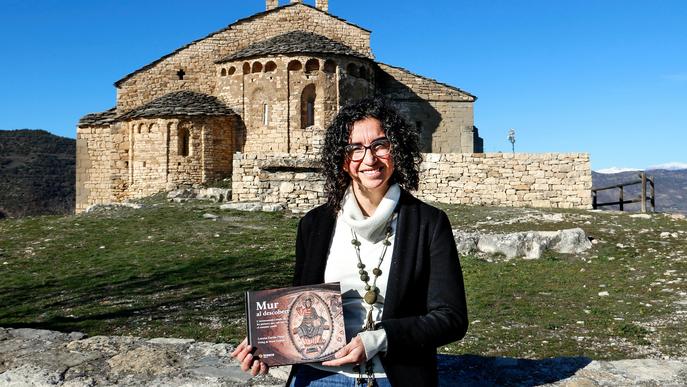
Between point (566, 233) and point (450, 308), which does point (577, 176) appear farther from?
point (450, 308)

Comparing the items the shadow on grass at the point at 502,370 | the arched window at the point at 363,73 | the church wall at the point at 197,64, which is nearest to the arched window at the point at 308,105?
the arched window at the point at 363,73

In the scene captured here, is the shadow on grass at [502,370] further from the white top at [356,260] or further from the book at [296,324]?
the book at [296,324]

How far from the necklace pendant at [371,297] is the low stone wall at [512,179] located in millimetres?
14974

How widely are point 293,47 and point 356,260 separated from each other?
1916 cm

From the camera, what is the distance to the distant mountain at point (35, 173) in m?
41.7

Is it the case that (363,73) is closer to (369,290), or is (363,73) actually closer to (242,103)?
(242,103)

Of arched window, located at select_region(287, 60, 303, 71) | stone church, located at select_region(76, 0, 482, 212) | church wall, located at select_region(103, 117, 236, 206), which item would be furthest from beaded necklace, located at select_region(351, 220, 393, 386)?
church wall, located at select_region(103, 117, 236, 206)

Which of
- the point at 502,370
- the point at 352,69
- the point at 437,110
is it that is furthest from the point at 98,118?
the point at 502,370

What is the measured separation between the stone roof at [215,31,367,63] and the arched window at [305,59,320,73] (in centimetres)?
38

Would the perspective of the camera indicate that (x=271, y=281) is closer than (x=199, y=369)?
No

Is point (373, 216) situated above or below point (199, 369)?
above

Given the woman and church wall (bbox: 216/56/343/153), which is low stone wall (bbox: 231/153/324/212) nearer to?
church wall (bbox: 216/56/343/153)

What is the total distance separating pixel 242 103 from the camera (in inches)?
853

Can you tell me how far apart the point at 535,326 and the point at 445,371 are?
281cm
